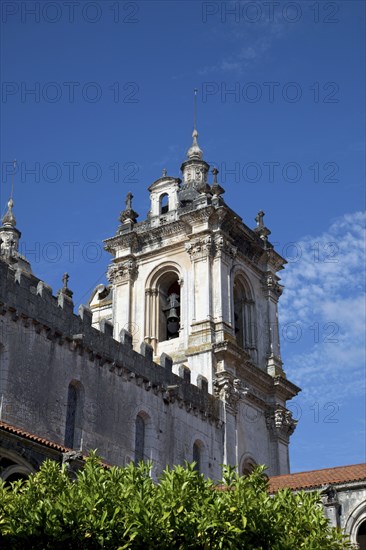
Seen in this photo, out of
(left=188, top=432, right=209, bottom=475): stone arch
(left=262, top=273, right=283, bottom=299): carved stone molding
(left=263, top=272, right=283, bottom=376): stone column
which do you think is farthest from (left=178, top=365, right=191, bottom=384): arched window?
(left=262, top=273, right=283, bottom=299): carved stone molding

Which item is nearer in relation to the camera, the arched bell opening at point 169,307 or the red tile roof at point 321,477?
the red tile roof at point 321,477

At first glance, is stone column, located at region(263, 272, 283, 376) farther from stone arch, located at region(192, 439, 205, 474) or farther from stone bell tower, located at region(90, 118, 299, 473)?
stone arch, located at region(192, 439, 205, 474)

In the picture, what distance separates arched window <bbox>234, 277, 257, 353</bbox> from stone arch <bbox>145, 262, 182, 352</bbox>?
2.94m

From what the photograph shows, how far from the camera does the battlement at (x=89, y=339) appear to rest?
26.4 metres

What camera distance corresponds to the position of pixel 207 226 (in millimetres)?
40000

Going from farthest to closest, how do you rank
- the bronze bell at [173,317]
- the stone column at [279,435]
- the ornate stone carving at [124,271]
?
the ornate stone carving at [124,271]
the bronze bell at [173,317]
the stone column at [279,435]

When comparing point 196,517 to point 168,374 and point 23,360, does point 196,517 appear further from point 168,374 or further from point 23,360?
point 168,374

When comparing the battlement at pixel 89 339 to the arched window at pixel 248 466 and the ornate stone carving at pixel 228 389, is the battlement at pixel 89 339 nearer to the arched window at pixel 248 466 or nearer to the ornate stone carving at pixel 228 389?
the ornate stone carving at pixel 228 389

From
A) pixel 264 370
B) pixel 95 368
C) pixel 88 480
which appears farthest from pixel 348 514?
pixel 264 370

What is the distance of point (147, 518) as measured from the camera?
15.6 meters

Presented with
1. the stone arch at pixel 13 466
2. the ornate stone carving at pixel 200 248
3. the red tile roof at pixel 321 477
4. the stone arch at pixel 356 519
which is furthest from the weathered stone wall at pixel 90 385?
the stone arch at pixel 356 519

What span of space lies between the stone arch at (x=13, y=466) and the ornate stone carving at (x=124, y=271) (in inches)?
861

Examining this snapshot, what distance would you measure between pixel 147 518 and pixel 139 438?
15.5m

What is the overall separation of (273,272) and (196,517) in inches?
1142
